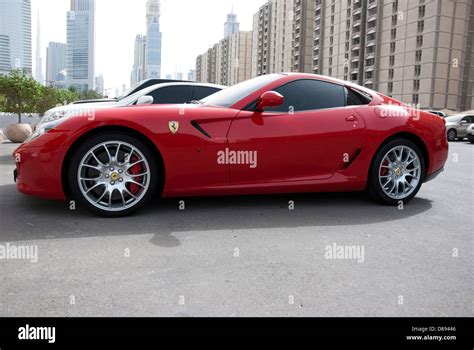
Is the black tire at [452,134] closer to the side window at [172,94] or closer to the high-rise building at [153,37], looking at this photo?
the side window at [172,94]

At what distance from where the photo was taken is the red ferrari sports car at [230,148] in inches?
153

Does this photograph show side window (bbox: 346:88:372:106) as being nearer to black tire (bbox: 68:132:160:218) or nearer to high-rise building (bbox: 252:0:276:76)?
black tire (bbox: 68:132:160:218)

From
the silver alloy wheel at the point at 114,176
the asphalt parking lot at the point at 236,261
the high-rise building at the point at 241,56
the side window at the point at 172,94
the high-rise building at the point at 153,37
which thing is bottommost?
the asphalt parking lot at the point at 236,261

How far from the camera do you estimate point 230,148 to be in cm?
408

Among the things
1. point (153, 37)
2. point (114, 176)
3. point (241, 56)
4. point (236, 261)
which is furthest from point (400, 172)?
point (153, 37)

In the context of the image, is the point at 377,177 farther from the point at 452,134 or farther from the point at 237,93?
the point at 452,134

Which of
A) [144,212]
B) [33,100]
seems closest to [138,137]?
[144,212]

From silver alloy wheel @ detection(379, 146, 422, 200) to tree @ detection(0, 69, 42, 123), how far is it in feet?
48.3

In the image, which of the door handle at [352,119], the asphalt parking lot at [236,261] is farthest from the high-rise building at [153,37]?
the asphalt parking lot at [236,261]

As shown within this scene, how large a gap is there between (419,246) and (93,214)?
2709 mm

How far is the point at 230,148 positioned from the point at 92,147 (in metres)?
1.19

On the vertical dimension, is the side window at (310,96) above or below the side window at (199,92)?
below
